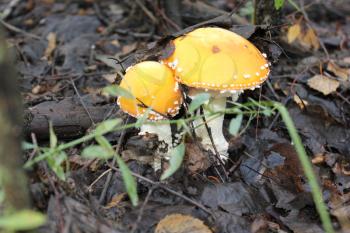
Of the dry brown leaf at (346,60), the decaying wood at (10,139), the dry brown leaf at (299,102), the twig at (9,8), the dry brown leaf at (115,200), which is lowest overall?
the dry brown leaf at (346,60)

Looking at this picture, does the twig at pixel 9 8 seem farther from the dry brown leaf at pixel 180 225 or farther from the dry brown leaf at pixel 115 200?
the dry brown leaf at pixel 180 225

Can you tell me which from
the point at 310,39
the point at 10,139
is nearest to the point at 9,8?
A: the point at 310,39

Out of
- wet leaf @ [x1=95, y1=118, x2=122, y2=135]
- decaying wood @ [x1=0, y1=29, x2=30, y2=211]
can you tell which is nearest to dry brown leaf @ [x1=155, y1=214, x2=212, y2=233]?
wet leaf @ [x1=95, y1=118, x2=122, y2=135]

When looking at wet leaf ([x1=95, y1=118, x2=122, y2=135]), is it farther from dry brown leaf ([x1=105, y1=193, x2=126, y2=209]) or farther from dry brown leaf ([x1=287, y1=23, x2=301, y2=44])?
dry brown leaf ([x1=287, y1=23, x2=301, y2=44])

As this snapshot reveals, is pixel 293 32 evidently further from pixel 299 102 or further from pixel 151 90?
pixel 151 90

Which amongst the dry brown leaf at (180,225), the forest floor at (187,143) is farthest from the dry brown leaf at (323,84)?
the dry brown leaf at (180,225)

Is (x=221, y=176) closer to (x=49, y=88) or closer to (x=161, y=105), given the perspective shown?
(x=161, y=105)
